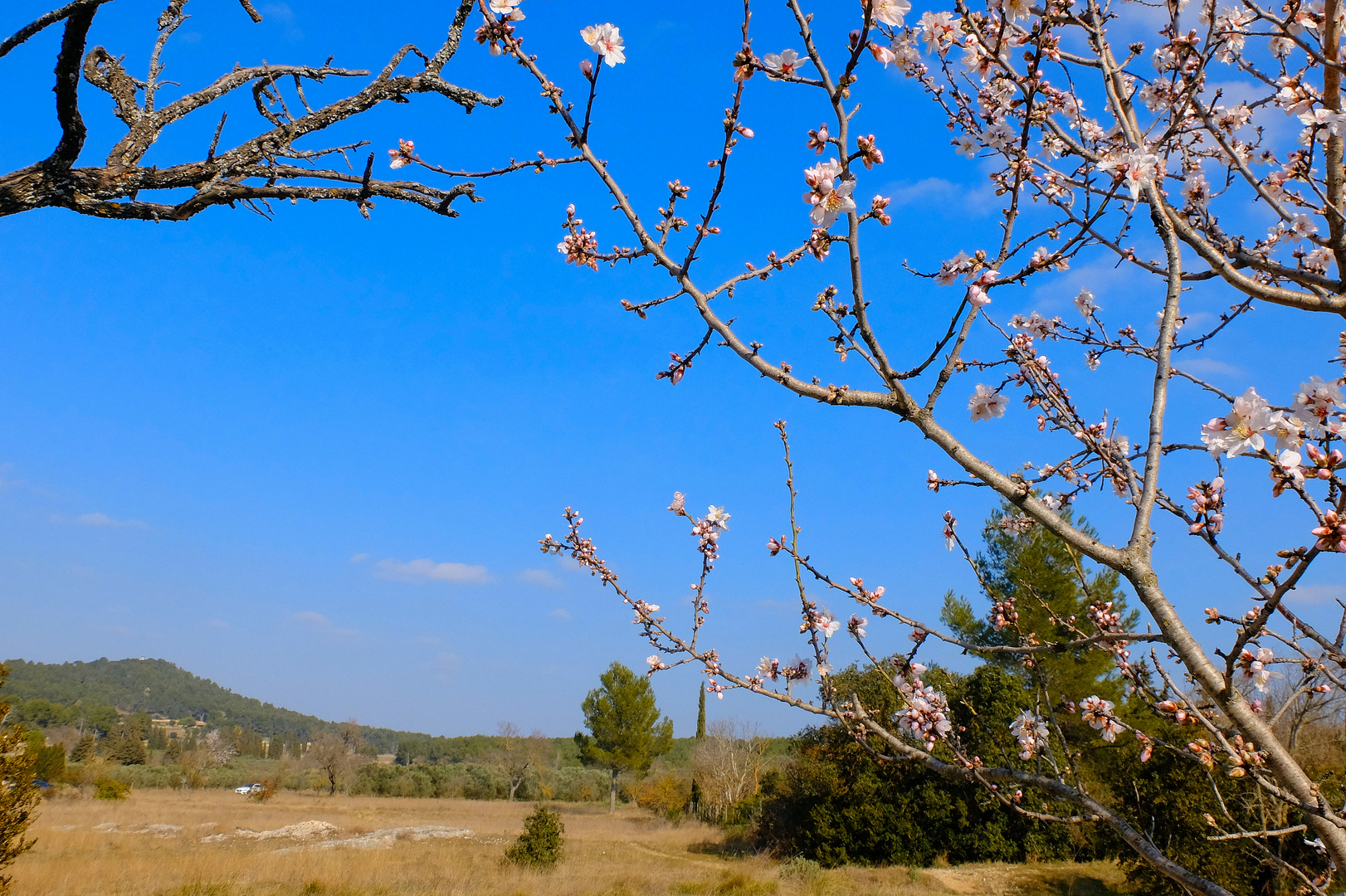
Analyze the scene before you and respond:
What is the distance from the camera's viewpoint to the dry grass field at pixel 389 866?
32.5 ft

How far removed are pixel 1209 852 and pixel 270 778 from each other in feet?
106

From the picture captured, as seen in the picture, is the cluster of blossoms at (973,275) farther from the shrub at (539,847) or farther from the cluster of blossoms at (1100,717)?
the shrub at (539,847)

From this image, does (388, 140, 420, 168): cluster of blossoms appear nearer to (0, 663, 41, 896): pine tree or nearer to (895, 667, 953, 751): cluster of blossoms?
(895, 667, 953, 751): cluster of blossoms

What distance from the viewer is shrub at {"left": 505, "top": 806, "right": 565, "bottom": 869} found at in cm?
1270

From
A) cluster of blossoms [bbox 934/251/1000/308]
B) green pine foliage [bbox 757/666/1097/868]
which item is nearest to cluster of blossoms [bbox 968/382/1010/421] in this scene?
cluster of blossoms [bbox 934/251/1000/308]

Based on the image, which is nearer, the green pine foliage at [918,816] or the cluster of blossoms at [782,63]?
the cluster of blossoms at [782,63]

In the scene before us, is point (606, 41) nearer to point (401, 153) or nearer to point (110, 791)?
point (401, 153)

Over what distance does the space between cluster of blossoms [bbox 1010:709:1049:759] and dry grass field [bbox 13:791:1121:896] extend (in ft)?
29.1

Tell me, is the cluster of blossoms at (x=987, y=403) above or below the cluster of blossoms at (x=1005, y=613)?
above

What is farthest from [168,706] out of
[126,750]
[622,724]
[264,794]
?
[622,724]

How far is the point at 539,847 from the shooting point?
41.9ft

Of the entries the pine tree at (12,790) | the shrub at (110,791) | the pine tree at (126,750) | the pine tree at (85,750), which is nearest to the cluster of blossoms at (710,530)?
the pine tree at (12,790)

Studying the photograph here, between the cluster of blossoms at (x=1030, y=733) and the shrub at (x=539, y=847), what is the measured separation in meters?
12.0

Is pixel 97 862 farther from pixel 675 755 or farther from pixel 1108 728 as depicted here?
pixel 675 755
